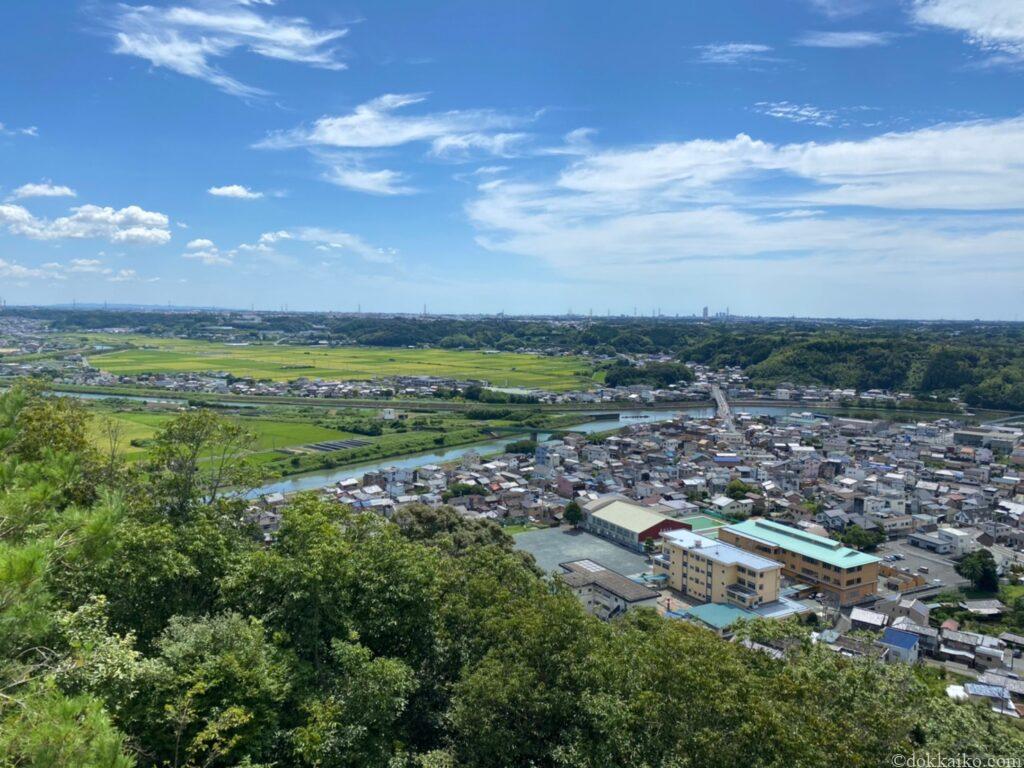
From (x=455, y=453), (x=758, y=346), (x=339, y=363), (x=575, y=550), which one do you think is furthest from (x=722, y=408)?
(x=339, y=363)

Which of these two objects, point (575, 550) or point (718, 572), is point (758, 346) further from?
point (718, 572)

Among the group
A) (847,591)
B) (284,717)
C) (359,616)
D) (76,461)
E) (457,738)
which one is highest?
(76,461)

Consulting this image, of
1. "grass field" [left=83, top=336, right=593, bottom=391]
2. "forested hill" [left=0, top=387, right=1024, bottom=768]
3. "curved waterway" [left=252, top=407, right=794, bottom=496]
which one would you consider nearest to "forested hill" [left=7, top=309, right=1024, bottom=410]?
"grass field" [left=83, top=336, right=593, bottom=391]

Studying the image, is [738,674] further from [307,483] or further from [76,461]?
[307,483]

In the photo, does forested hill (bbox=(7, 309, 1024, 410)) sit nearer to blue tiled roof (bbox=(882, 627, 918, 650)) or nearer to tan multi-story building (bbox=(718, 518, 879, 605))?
tan multi-story building (bbox=(718, 518, 879, 605))

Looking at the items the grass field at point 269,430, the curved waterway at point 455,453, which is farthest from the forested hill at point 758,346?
the grass field at point 269,430

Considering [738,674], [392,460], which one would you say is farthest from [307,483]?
[738,674]
